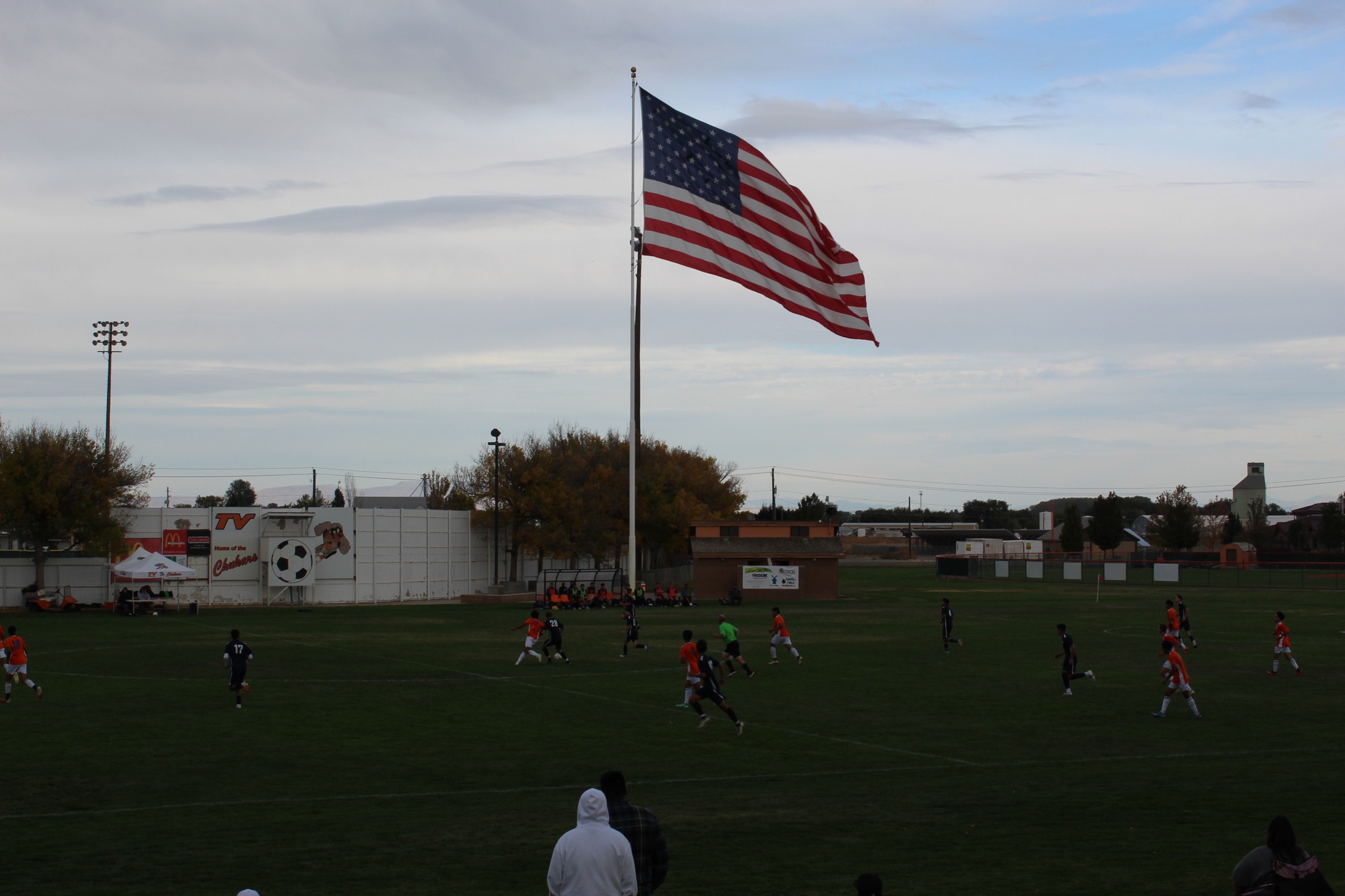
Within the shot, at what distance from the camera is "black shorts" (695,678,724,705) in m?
22.0

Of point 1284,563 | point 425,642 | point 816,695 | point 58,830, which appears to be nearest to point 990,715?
point 816,695

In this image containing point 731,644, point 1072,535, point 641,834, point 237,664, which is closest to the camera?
point 641,834

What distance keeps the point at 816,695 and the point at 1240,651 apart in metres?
17.7

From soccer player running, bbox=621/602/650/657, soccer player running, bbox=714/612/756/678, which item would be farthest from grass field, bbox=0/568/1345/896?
soccer player running, bbox=621/602/650/657

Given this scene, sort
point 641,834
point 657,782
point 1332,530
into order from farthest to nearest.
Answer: point 1332,530, point 657,782, point 641,834

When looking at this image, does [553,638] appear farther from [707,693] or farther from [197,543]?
[197,543]

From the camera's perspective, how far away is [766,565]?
226 ft

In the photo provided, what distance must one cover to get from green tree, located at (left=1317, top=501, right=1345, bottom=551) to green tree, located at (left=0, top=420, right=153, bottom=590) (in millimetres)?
102830

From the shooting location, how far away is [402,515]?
72.4m

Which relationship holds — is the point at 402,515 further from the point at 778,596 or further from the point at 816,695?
the point at 816,695

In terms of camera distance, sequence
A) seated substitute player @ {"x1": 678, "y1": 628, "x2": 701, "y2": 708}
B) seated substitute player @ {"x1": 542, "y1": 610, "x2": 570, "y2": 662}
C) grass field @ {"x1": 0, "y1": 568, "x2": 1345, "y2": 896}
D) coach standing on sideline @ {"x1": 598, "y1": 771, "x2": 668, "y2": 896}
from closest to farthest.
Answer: coach standing on sideline @ {"x1": 598, "y1": 771, "x2": 668, "y2": 896}
grass field @ {"x1": 0, "y1": 568, "x2": 1345, "y2": 896}
seated substitute player @ {"x1": 678, "y1": 628, "x2": 701, "y2": 708}
seated substitute player @ {"x1": 542, "y1": 610, "x2": 570, "y2": 662}

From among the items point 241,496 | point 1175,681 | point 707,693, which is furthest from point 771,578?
point 241,496

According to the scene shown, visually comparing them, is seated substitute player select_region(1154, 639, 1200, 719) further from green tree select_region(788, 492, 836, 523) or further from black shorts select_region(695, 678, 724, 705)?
green tree select_region(788, 492, 836, 523)

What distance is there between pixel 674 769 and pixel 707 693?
3559 millimetres
